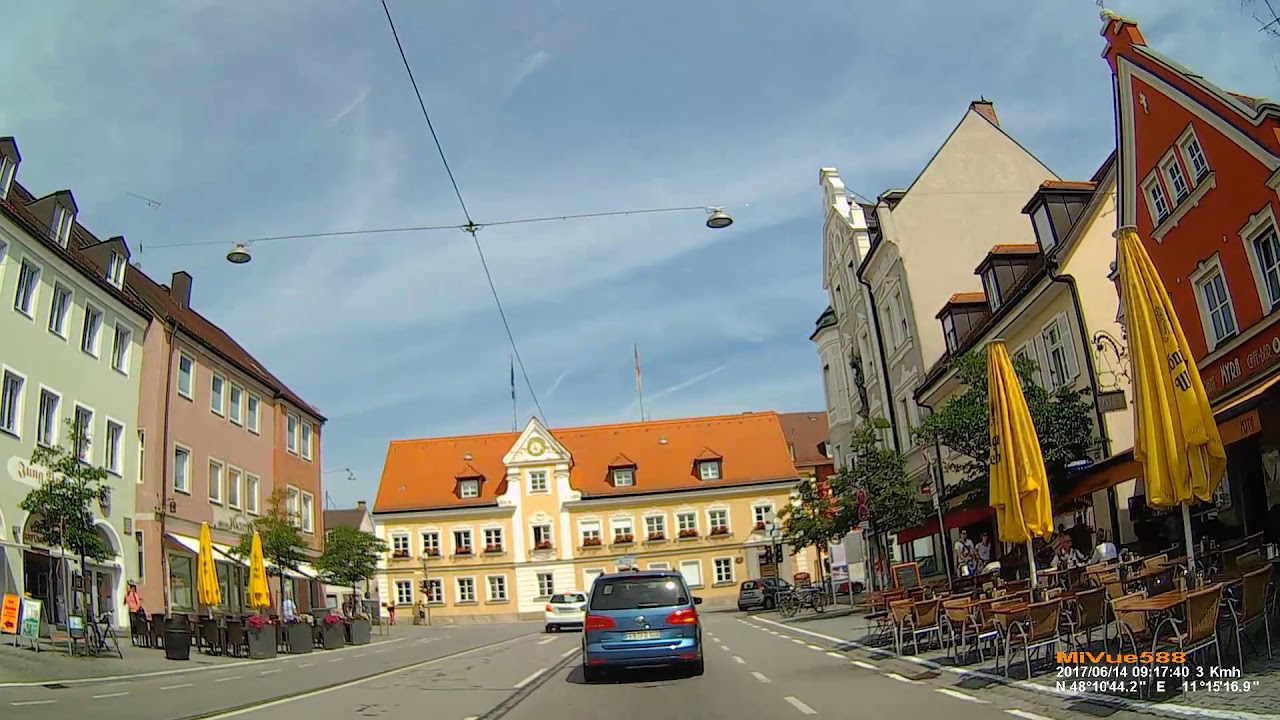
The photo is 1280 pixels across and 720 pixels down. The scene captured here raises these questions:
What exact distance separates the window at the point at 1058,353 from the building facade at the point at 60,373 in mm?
24098

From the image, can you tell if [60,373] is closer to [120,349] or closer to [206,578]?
[120,349]

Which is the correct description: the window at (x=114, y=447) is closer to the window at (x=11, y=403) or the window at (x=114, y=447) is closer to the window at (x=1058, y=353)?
the window at (x=11, y=403)

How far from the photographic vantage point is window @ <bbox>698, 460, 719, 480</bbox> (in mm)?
68062

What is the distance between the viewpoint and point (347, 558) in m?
36.9

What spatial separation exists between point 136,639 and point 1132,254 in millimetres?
26536

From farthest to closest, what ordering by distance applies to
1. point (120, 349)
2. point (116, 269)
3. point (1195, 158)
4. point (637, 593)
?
point (116, 269), point (120, 349), point (1195, 158), point (637, 593)

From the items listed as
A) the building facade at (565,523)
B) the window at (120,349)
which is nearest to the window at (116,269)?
the window at (120,349)

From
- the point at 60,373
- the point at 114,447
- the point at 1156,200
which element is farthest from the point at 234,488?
the point at 1156,200

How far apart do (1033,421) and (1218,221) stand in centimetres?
564

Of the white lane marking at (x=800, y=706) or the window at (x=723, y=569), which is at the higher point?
the window at (x=723, y=569)

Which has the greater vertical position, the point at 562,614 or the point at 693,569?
the point at 693,569

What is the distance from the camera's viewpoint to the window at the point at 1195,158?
19.1 m

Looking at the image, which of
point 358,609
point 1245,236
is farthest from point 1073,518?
point 358,609

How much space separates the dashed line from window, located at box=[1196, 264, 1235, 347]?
510 inches
